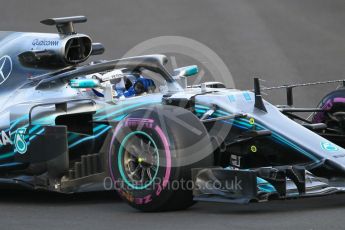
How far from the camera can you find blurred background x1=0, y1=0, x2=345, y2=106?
17984 millimetres

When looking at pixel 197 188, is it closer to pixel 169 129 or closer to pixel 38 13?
pixel 169 129

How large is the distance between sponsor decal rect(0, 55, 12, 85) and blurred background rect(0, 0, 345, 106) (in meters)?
7.15

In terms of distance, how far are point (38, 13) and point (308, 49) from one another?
6615mm

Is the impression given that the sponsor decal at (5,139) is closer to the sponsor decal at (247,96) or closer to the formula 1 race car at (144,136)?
the formula 1 race car at (144,136)

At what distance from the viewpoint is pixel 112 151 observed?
8438 mm

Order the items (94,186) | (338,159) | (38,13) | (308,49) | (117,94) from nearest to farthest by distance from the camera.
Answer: (338,159) → (94,186) → (117,94) → (308,49) → (38,13)

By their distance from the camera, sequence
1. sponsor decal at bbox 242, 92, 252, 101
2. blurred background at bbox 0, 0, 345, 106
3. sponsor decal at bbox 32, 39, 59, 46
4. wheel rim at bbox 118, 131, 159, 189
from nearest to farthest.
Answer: wheel rim at bbox 118, 131, 159, 189 < sponsor decal at bbox 242, 92, 252, 101 < sponsor decal at bbox 32, 39, 59, 46 < blurred background at bbox 0, 0, 345, 106

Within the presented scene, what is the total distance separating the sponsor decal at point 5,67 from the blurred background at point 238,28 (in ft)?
23.5

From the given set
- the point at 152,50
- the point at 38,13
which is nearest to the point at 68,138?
the point at 152,50

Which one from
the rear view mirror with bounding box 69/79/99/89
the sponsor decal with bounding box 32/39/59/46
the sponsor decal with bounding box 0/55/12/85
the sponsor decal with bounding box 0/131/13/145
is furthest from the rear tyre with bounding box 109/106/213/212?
the sponsor decal with bounding box 0/55/12/85

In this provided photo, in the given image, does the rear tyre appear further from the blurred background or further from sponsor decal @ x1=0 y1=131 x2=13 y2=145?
the blurred background

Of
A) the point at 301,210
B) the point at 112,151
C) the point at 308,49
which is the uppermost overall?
the point at 308,49

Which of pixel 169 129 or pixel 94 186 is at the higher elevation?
pixel 169 129

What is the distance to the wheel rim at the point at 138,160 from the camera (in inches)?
322
